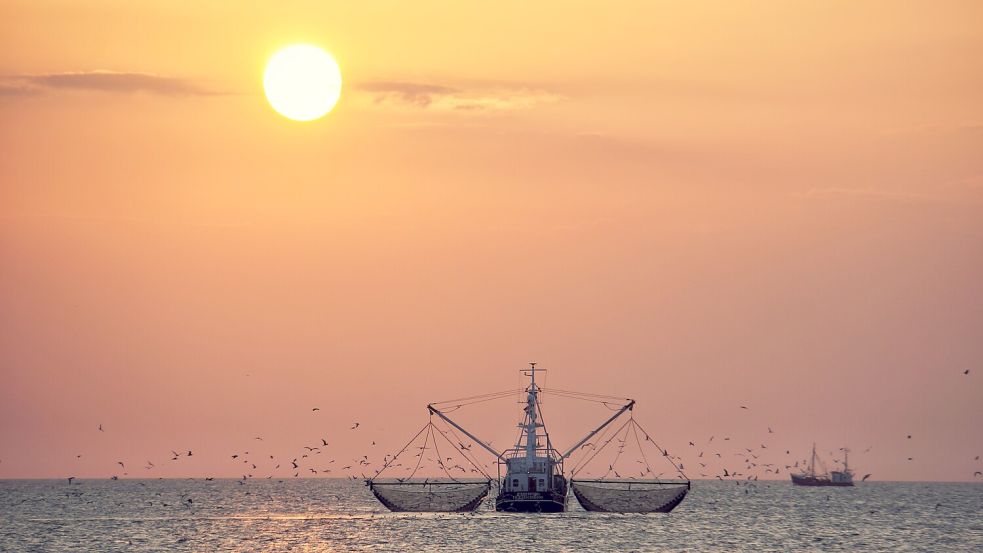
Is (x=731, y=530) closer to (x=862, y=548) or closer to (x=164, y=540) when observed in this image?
(x=862, y=548)

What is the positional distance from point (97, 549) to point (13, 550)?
8.43 meters

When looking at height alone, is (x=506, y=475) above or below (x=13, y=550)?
above

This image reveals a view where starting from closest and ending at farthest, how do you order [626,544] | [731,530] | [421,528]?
1. [626,544]
2. [421,528]
3. [731,530]

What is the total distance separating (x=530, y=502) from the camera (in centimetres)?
17962

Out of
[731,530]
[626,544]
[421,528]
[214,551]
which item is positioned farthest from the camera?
[731,530]

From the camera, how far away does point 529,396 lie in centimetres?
18550

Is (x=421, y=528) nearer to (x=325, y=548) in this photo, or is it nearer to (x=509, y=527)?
(x=509, y=527)

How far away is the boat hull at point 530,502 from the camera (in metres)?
178

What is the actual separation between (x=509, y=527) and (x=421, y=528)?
10.5 m

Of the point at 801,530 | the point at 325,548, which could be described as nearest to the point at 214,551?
the point at 325,548

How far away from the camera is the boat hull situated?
178 m

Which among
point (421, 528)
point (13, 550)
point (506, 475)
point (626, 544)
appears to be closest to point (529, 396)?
point (506, 475)

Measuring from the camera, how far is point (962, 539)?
17962 cm

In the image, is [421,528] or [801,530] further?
[801,530]
